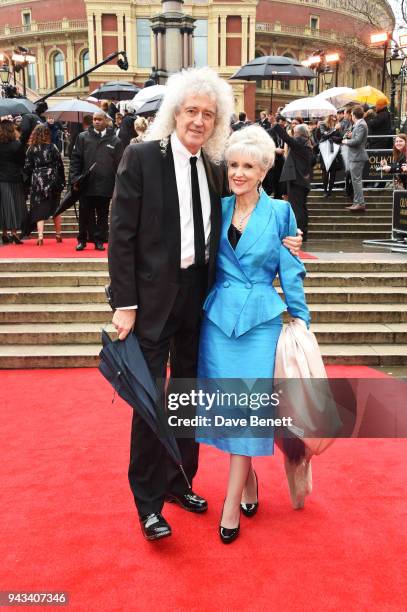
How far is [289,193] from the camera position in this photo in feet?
29.1

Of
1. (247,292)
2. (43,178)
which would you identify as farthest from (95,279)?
(247,292)

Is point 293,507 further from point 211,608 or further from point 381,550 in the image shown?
point 211,608

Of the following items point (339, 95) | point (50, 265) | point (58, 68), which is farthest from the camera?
point (58, 68)

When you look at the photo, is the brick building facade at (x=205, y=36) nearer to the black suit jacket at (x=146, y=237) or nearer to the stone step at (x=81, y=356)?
the stone step at (x=81, y=356)

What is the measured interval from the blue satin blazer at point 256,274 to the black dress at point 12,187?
676 cm

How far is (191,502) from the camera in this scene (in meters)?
3.12

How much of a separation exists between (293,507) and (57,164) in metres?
6.93

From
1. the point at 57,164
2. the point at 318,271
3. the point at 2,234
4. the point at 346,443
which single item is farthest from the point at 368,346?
the point at 2,234

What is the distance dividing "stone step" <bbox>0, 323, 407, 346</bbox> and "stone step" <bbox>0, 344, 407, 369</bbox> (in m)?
0.11

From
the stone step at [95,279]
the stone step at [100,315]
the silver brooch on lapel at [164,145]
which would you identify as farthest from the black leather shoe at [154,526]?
the stone step at [95,279]

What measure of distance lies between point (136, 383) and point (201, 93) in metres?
1.37

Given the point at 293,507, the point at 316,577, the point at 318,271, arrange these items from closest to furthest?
the point at 316,577 < the point at 293,507 < the point at 318,271

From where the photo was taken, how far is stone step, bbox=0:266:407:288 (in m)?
6.71

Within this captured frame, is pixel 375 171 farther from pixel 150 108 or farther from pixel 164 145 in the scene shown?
pixel 164 145
